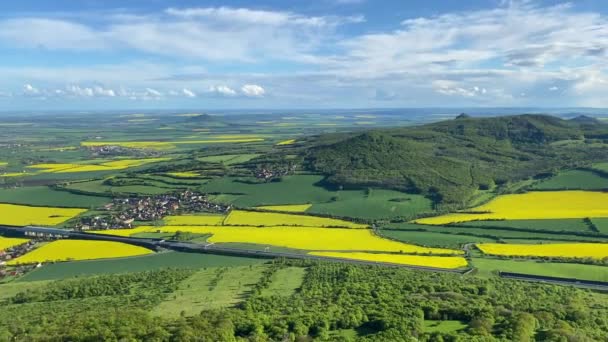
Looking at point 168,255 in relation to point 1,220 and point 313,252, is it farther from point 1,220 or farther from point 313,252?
point 1,220

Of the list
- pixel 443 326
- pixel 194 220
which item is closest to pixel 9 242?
pixel 194 220

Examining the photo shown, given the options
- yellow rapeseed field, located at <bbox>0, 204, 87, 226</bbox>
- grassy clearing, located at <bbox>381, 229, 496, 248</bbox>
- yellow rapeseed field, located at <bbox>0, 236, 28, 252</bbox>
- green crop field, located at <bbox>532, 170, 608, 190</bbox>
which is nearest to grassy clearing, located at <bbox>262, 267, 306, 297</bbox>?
grassy clearing, located at <bbox>381, 229, 496, 248</bbox>

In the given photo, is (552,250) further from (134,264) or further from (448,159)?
(448,159)

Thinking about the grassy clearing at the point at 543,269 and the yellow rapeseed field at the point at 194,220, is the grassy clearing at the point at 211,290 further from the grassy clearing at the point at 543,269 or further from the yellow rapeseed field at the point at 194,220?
the yellow rapeseed field at the point at 194,220

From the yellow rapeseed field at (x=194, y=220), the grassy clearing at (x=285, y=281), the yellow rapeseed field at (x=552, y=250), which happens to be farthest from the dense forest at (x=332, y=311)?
the yellow rapeseed field at (x=194, y=220)

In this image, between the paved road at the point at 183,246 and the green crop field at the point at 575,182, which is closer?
the paved road at the point at 183,246

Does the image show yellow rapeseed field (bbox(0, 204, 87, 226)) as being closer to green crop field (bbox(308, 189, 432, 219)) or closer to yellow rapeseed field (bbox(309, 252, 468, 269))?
green crop field (bbox(308, 189, 432, 219))
